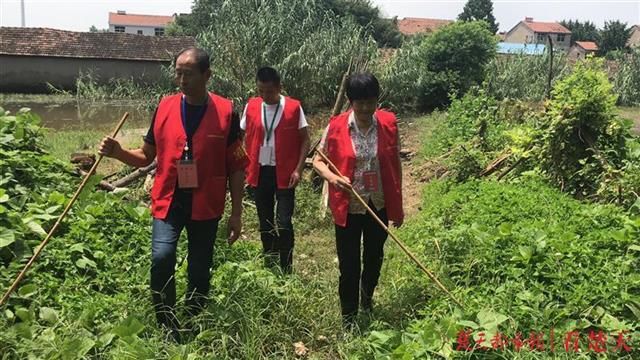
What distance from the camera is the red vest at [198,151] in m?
3.17

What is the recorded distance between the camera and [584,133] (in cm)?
597

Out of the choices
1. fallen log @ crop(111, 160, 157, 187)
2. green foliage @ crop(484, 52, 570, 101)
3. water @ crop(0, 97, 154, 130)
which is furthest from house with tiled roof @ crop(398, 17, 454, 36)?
fallen log @ crop(111, 160, 157, 187)

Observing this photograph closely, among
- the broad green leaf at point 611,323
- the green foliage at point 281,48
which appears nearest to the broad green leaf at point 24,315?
the broad green leaf at point 611,323

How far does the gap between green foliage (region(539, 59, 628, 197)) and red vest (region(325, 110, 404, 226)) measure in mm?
3100

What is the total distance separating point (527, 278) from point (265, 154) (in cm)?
226

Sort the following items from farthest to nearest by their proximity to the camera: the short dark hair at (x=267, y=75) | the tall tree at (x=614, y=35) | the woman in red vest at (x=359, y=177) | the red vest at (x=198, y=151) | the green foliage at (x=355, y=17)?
1. the tall tree at (x=614, y=35)
2. the green foliage at (x=355, y=17)
3. the short dark hair at (x=267, y=75)
4. the woman in red vest at (x=359, y=177)
5. the red vest at (x=198, y=151)

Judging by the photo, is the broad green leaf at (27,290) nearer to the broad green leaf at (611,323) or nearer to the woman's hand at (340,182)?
the woman's hand at (340,182)

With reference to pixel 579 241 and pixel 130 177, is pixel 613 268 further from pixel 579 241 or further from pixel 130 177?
pixel 130 177

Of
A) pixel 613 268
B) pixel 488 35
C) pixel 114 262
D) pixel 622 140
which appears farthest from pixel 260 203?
pixel 488 35

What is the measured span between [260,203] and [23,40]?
3280 cm

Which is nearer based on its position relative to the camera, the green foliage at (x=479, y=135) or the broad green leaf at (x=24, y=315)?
the broad green leaf at (x=24, y=315)

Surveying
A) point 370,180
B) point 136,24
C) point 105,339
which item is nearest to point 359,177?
point 370,180

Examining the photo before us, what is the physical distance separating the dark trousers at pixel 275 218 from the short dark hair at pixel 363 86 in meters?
1.43

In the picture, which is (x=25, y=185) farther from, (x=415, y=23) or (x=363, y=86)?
(x=415, y=23)
